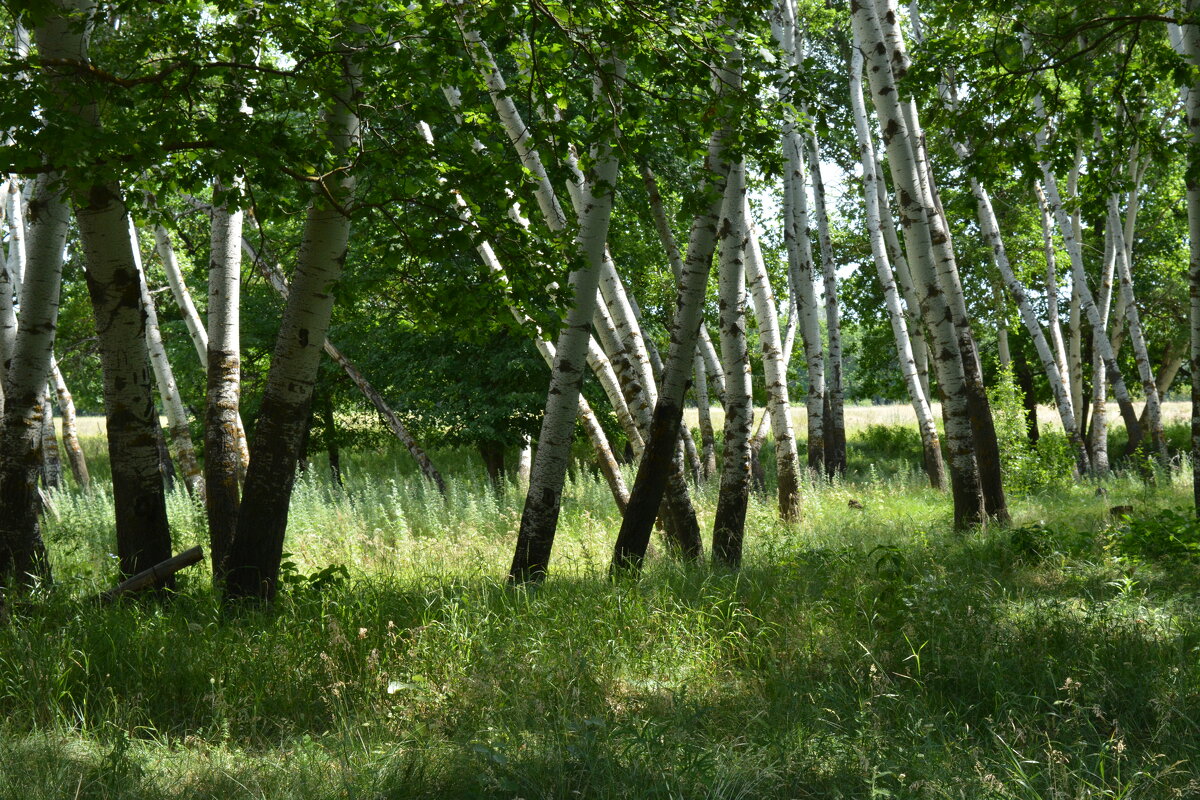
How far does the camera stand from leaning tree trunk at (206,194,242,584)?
636 centimetres

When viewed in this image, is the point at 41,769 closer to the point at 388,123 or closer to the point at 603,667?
the point at 603,667

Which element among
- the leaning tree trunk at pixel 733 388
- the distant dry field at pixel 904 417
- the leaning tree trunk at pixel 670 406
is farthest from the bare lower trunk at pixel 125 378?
the distant dry field at pixel 904 417

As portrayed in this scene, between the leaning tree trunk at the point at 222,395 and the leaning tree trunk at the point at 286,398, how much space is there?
537 millimetres

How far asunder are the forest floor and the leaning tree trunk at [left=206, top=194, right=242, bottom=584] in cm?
45

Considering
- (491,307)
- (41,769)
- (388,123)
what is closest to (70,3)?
(388,123)

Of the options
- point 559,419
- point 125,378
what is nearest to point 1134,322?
point 559,419

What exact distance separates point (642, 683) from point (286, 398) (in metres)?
2.94

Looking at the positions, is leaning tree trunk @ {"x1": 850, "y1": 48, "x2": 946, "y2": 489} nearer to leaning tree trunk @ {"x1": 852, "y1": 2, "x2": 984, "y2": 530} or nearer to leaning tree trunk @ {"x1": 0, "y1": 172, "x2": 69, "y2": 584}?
leaning tree trunk @ {"x1": 852, "y1": 2, "x2": 984, "y2": 530}

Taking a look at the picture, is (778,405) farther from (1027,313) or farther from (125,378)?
(125,378)

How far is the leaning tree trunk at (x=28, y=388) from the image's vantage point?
224 inches

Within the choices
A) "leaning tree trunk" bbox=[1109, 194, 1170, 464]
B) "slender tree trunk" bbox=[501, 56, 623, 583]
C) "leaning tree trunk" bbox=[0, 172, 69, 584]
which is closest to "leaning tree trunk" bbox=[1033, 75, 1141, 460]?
"leaning tree trunk" bbox=[1109, 194, 1170, 464]

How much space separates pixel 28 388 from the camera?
18.7 ft

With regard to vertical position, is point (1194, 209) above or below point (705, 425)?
above

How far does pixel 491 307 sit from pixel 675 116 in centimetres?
166
